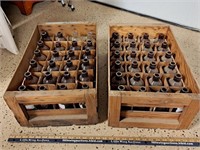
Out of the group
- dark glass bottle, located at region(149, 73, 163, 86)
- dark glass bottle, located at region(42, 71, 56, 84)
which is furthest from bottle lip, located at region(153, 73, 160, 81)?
dark glass bottle, located at region(42, 71, 56, 84)

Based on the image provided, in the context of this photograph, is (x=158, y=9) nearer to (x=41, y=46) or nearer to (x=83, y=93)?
(x=41, y=46)

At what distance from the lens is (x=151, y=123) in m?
0.84

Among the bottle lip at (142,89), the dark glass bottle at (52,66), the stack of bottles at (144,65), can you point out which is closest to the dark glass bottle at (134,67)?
the stack of bottles at (144,65)

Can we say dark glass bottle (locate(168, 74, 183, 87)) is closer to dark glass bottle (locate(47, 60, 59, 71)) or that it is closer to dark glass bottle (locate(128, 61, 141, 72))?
dark glass bottle (locate(128, 61, 141, 72))

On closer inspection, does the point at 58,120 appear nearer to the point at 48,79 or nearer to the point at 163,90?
the point at 48,79

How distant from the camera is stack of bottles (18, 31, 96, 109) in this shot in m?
0.82

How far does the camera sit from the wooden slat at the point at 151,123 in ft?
2.74

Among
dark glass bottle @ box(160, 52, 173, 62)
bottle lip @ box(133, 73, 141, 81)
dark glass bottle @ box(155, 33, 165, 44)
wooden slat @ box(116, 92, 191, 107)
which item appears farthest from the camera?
dark glass bottle @ box(155, 33, 165, 44)

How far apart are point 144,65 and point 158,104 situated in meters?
0.23

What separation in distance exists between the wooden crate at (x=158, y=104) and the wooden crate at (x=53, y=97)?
87mm

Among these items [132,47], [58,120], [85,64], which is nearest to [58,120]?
[58,120]

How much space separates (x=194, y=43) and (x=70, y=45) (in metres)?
0.83

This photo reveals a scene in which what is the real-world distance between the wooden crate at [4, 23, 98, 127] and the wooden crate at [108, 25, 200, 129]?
0.29 feet

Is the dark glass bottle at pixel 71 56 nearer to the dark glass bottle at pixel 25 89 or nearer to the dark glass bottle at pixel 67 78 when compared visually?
the dark glass bottle at pixel 67 78
